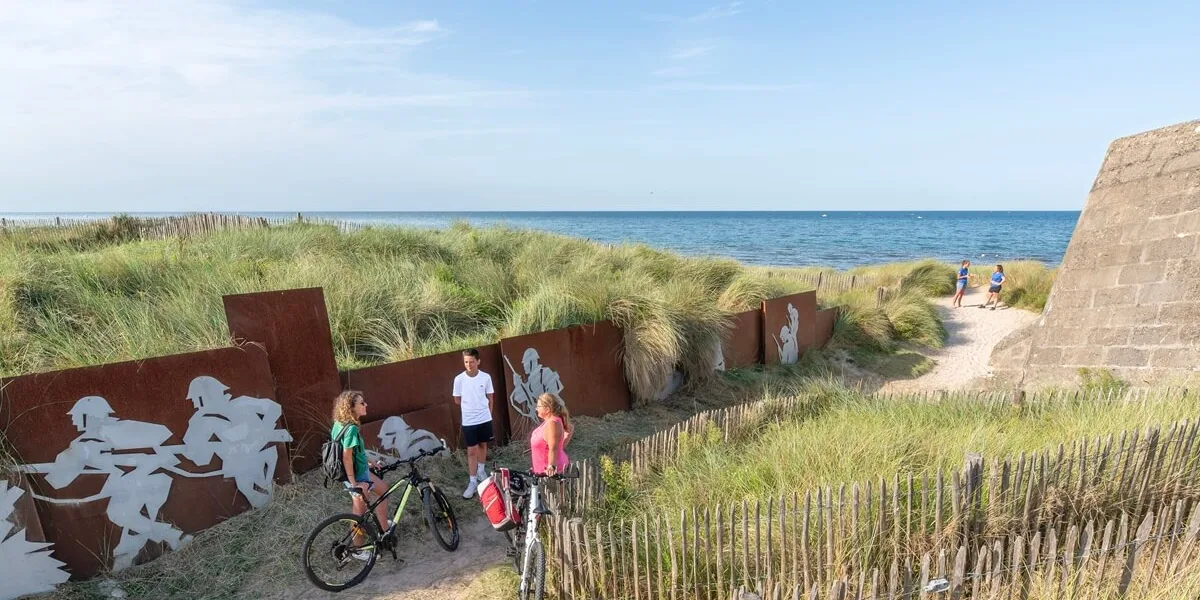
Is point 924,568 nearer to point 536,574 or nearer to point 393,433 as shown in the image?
point 536,574

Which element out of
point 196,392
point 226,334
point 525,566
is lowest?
point 525,566

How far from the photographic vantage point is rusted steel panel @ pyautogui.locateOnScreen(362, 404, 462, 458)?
604cm

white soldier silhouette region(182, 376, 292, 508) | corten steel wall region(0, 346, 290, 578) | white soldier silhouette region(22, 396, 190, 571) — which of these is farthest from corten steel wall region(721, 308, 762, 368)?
white soldier silhouette region(22, 396, 190, 571)

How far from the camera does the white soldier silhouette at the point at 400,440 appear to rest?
6.07 meters

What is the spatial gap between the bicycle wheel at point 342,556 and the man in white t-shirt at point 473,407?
1199 millimetres

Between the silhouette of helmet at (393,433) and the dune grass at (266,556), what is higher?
the silhouette of helmet at (393,433)

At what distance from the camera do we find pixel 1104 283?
741 cm

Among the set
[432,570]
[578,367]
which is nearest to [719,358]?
[578,367]

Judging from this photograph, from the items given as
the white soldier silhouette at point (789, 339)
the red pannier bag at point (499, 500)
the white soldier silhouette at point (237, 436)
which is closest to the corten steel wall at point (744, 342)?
the white soldier silhouette at point (789, 339)

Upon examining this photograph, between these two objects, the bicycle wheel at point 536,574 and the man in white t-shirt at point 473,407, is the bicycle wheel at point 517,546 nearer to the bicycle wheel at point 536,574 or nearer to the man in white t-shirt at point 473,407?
the bicycle wheel at point 536,574

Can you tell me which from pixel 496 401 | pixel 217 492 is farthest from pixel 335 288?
pixel 217 492

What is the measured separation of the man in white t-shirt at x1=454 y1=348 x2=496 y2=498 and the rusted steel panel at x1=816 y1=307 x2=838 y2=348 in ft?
29.3

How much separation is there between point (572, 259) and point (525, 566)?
8.11 meters

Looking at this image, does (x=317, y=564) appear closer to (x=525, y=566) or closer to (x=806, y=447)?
(x=525, y=566)
